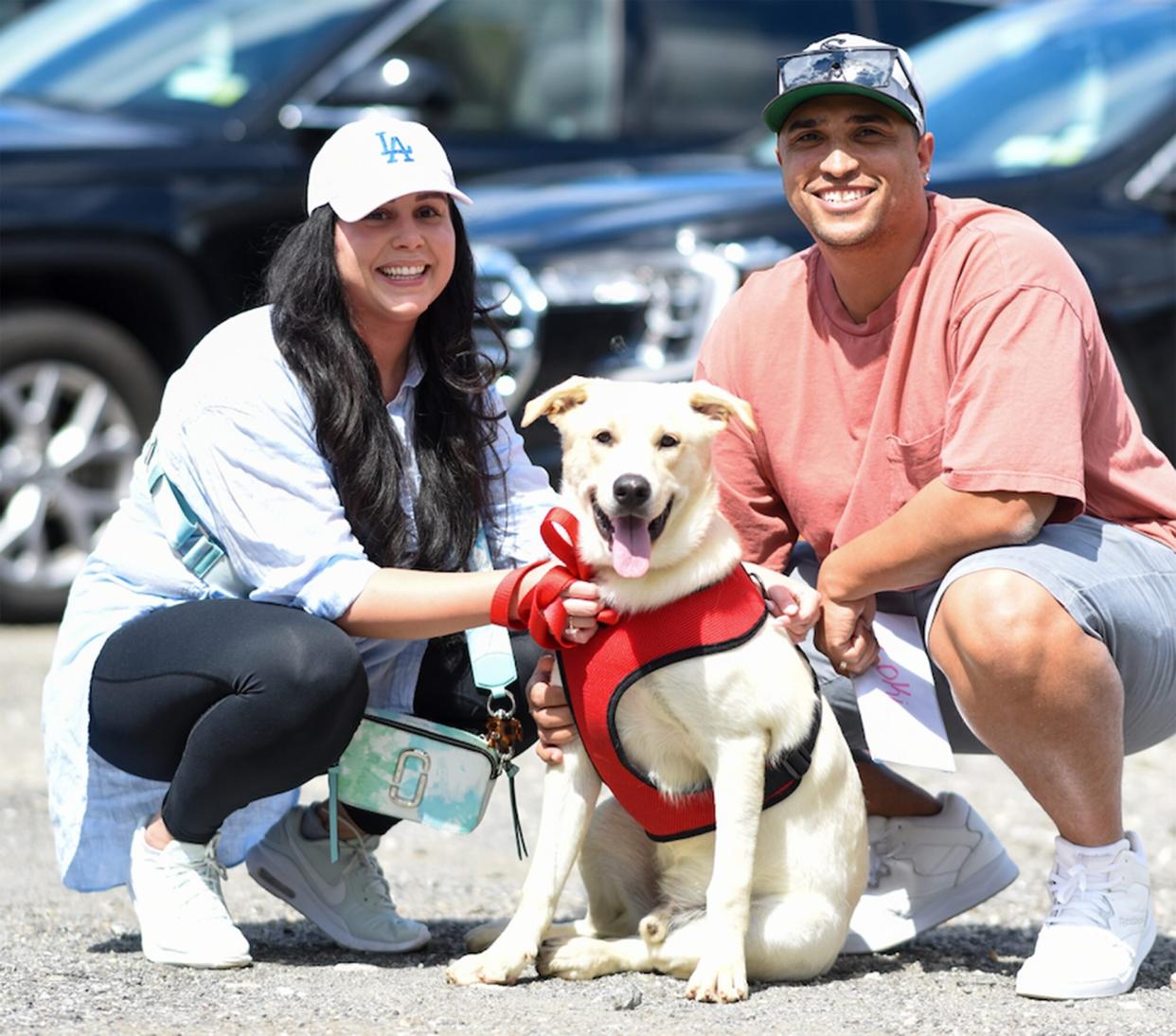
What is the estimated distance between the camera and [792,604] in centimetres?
347

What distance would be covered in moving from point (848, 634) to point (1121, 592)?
Result: 481mm

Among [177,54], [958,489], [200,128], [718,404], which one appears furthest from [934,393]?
[177,54]

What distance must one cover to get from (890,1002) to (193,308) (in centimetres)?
437

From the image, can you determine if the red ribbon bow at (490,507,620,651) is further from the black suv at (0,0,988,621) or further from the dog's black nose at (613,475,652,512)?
the black suv at (0,0,988,621)

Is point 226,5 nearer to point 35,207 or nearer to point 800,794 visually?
point 35,207

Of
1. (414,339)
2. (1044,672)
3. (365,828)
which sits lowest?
(365,828)

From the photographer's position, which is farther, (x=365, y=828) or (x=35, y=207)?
(x=35, y=207)

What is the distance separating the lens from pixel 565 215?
6082 mm

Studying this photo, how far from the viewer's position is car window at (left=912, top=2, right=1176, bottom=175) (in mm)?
6281

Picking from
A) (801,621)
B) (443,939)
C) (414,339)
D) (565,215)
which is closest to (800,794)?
(801,621)

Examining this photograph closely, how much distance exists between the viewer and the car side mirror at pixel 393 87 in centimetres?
689

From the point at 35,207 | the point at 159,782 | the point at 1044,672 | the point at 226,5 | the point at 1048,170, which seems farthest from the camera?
the point at 226,5

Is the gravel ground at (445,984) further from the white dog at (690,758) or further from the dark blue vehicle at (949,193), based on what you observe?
the dark blue vehicle at (949,193)

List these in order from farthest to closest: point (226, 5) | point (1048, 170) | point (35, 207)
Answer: point (226, 5) → point (35, 207) → point (1048, 170)
